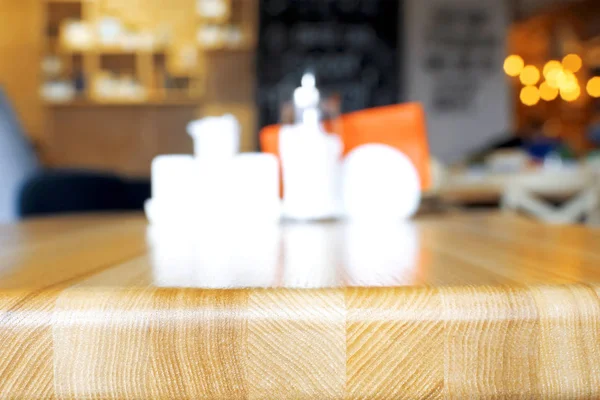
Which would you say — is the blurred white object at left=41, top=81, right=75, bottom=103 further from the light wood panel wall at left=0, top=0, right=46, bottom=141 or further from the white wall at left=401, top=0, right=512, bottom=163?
the white wall at left=401, top=0, right=512, bottom=163

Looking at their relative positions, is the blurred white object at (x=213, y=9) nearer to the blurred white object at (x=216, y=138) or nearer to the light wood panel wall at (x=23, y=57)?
the light wood panel wall at (x=23, y=57)

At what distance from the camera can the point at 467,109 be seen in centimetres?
652

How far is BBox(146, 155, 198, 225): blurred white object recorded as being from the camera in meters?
0.99

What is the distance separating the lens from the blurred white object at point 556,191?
9.75ft

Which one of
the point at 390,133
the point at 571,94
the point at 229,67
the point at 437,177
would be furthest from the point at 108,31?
the point at 571,94

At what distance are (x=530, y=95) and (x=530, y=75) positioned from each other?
1.43 feet

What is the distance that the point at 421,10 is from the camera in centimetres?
642

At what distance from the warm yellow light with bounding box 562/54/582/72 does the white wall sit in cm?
451

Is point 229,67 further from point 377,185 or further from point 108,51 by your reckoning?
point 377,185

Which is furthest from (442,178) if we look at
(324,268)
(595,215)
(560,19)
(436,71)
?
(560,19)

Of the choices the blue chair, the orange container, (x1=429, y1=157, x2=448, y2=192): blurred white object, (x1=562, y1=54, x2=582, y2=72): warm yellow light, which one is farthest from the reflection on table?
(x1=562, y1=54, x2=582, y2=72): warm yellow light

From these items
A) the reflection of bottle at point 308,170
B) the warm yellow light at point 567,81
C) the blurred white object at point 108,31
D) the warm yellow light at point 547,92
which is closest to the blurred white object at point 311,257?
the reflection of bottle at point 308,170

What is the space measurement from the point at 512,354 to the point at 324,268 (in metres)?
0.15

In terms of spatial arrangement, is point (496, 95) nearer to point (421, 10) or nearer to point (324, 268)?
point (421, 10)
